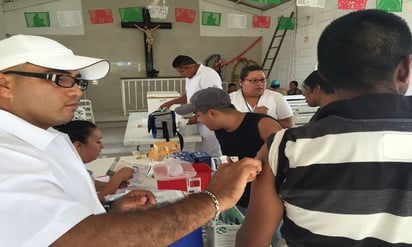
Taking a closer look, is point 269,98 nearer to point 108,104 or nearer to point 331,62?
point 331,62

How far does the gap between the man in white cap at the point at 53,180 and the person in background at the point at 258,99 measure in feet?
5.59

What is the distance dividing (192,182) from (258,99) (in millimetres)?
1327

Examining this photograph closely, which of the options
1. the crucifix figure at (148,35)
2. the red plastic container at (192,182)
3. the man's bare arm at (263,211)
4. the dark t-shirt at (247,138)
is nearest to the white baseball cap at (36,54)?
the man's bare arm at (263,211)

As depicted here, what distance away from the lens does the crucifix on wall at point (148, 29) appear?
7.03 metres

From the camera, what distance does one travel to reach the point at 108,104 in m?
7.47

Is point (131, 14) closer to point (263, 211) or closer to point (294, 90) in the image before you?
point (294, 90)

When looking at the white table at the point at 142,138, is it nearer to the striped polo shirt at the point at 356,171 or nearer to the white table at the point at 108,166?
the white table at the point at 108,166

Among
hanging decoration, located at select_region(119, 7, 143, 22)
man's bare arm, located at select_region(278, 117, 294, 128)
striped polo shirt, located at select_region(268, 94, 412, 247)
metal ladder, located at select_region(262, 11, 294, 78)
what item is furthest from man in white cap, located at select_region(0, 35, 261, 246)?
metal ladder, located at select_region(262, 11, 294, 78)

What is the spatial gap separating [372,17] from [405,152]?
29cm

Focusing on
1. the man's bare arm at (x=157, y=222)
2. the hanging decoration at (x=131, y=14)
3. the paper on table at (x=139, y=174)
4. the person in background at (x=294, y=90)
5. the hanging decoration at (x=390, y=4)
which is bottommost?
the person in background at (x=294, y=90)

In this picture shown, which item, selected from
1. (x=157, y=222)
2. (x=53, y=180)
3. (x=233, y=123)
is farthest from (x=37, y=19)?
(x=157, y=222)

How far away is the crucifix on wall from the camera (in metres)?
7.03

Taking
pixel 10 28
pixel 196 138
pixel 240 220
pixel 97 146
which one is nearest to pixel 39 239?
pixel 240 220

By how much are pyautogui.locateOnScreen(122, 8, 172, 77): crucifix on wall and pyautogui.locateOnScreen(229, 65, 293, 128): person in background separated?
5.25 m
